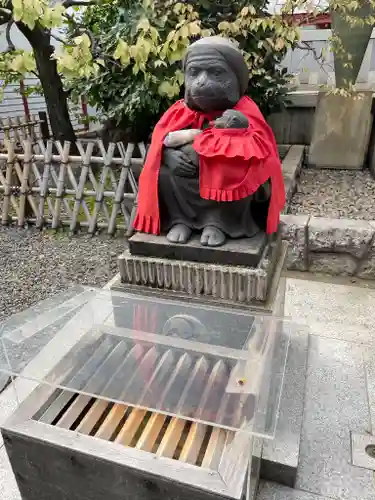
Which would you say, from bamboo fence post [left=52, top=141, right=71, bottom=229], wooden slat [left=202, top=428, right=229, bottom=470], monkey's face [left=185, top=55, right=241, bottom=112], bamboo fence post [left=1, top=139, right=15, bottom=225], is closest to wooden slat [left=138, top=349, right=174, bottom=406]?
wooden slat [left=202, top=428, right=229, bottom=470]

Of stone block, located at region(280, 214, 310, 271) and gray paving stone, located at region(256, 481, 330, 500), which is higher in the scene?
stone block, located at region(280, 214, 310, 271)

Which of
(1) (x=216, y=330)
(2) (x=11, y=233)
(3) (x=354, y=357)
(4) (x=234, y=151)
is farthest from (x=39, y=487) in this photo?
(2) (x=11, y=233)

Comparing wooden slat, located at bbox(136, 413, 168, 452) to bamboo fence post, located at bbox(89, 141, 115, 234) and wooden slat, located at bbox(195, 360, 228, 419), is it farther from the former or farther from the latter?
bamboo fence post, located at bbox(89, 141, 115, 234)

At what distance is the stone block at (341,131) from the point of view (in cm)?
499

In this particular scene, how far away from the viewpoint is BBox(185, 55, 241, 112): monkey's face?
187cm

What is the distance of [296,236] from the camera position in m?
3.68

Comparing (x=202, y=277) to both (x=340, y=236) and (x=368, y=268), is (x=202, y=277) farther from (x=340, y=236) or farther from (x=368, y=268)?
(x=368, y=268)

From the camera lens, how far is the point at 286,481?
1.83 meters

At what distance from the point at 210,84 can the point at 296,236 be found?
212 cm

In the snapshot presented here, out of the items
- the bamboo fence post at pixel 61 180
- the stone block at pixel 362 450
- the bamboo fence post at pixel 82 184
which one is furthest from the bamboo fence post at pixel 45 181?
the stone block at pixel 362 450

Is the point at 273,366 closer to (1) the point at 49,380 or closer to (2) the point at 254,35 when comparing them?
(1) the point at 49,380

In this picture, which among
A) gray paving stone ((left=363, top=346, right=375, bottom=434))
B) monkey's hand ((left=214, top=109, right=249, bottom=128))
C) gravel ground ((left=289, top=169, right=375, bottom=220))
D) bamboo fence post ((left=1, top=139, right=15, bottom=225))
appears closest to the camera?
monkey's hand ((left=214, top=109, right=249, bottom=128))

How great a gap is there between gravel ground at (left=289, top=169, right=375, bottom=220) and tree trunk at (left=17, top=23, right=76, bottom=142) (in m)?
3.65

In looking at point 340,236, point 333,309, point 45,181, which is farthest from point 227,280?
point 45,181
